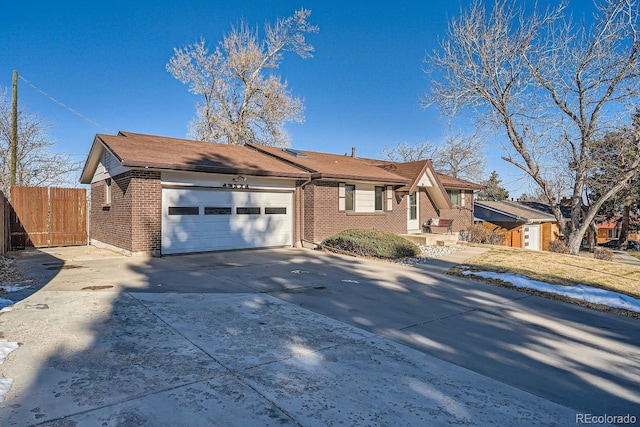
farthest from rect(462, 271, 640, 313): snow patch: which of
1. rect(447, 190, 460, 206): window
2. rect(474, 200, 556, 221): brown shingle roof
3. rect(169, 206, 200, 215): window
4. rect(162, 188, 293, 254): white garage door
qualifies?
rect(474, 200, 556, 221): brown shingle roof

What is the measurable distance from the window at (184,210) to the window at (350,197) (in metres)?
5.93

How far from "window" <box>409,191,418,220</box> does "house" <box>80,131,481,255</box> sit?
1.40 meters

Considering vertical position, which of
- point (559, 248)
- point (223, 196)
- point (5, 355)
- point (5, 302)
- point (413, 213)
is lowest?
point (559, 248)

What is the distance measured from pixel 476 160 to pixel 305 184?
32.4 metres

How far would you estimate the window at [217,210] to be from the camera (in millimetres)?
12369

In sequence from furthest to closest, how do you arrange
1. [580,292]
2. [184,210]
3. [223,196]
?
[223,196]
[184,210]
[580,292]

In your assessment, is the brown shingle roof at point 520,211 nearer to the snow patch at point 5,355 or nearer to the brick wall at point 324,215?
the brick wall at point 324,215

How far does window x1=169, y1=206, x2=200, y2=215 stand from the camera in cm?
1169

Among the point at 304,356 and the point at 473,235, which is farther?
the point at 473,235

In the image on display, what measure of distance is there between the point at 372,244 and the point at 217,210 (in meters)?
5.13

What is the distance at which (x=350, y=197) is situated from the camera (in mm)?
15602

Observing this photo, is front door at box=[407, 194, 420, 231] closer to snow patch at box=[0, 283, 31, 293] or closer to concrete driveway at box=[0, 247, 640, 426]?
concrete driveway at box=[0, 247, 640, 426]

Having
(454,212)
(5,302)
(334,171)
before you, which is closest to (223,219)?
(334,171)

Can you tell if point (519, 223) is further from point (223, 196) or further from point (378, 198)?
point (223, 196)
